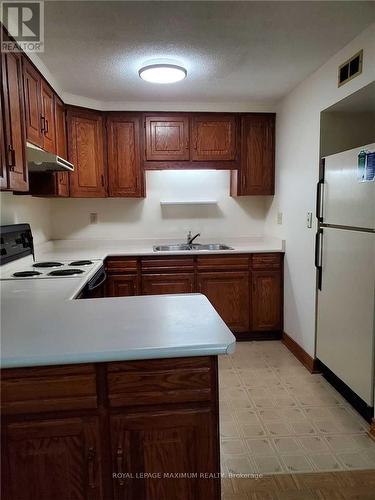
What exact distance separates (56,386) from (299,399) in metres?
1.89

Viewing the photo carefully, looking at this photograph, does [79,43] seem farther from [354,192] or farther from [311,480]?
[311,480]

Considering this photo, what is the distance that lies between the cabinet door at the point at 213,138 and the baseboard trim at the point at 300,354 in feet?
6.22

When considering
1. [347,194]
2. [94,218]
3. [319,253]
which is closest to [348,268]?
[319,253]

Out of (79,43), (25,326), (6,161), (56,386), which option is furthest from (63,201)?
(56,386)

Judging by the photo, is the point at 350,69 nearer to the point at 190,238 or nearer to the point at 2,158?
the point at 2,158

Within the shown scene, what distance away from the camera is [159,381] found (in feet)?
3.80

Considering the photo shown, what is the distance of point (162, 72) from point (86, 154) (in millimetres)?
1245

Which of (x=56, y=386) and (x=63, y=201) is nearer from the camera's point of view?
(x=56, y=386)

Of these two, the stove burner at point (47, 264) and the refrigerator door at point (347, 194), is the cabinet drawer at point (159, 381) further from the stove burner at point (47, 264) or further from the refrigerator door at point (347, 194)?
the stove burner at point (47, 264)

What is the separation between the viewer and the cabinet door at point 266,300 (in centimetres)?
353

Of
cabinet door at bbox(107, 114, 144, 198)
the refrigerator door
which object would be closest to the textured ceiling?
cabinet door at bbox(107, 114, 144, 198)

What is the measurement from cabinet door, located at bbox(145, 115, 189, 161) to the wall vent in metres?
1.60

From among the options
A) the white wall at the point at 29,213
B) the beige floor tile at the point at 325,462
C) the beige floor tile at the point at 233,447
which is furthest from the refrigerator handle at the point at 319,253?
the white wall at the point at 29,213

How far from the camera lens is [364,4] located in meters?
1.80
